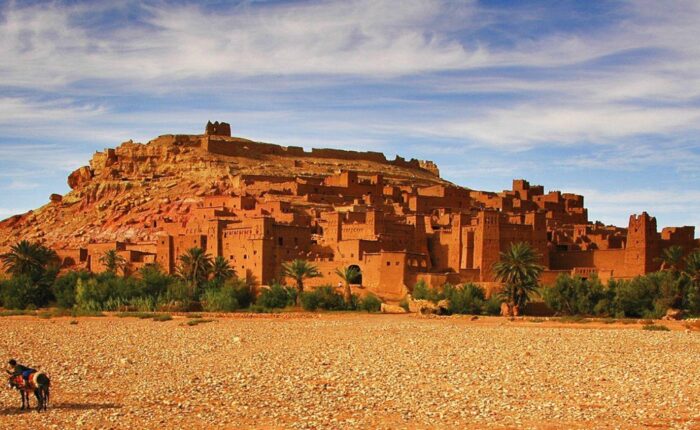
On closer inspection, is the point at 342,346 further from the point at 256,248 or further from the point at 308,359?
the point at 256,248

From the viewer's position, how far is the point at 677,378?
21078mm

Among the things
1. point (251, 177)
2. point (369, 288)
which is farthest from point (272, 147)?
point (369, 288)

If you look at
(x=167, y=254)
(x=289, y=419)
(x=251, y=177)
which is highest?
(x=251, y=177)

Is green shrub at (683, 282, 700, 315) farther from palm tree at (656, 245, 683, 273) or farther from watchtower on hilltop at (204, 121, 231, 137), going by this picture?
watchtower on hilltop at (204, 121, 231, 137)

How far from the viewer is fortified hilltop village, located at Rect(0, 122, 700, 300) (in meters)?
47.3

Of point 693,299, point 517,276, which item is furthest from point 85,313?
point 693,299

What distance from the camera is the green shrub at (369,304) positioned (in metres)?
42.8

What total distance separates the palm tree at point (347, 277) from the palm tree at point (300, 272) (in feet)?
3.83

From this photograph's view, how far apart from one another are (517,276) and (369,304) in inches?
261

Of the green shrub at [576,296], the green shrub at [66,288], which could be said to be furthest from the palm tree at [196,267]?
the green shrub at [576,296]

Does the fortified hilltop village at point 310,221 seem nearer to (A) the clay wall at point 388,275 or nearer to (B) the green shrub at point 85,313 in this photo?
(A) the clay wall at point 388,275

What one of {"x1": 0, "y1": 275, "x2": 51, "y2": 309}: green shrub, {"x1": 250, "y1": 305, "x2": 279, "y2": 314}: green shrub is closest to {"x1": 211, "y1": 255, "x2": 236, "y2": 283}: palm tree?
{"x1": 250, "y1": 305, "x2": 279, "y2": 314}: green shrub

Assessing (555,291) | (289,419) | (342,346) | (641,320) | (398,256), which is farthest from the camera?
(398,256)

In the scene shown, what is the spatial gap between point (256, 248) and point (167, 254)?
696 centimetres
